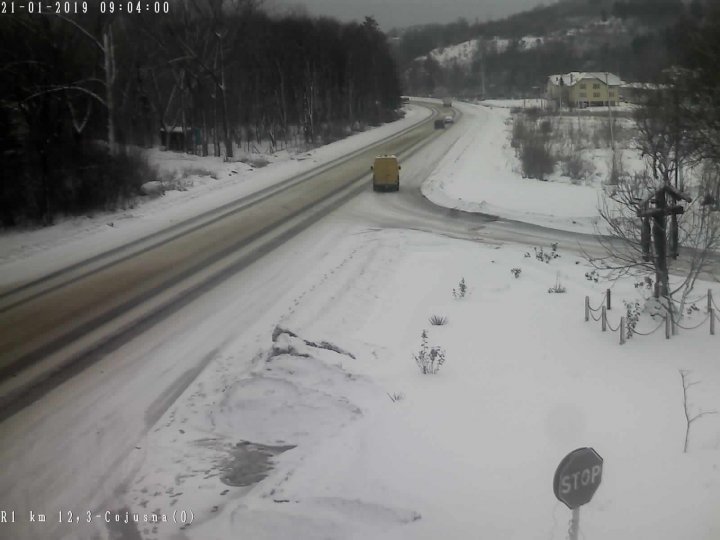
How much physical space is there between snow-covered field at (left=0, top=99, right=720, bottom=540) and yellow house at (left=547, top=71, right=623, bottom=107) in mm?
24945

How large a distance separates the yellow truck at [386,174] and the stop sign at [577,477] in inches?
1035

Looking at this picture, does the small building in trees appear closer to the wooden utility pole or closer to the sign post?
the wooden utility pole

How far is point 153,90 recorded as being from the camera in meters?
52.9

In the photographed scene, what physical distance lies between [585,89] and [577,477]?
38088mm

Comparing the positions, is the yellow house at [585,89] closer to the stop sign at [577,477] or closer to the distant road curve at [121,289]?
the distant road curve at [121,289]

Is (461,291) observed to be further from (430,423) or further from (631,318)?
(430,423)

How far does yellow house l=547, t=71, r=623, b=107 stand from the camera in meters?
37.7

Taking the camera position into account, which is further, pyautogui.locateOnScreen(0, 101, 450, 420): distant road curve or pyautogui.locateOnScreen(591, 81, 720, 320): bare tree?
pyautogui.locateOnScreen(591, 81, 720, 320): bare tree

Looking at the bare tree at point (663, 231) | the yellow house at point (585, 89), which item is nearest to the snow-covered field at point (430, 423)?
the bare tree at point (663, 231)

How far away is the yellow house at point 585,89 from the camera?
37.7 m

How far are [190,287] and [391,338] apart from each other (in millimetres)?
5414

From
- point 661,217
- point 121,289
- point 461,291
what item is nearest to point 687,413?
point 661,217

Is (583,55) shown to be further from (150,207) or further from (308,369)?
(308,369)

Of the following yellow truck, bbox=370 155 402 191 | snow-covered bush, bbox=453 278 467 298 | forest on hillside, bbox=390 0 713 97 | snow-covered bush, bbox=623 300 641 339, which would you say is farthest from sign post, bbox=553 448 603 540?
yellow truck, bbox=370 155 402 191
